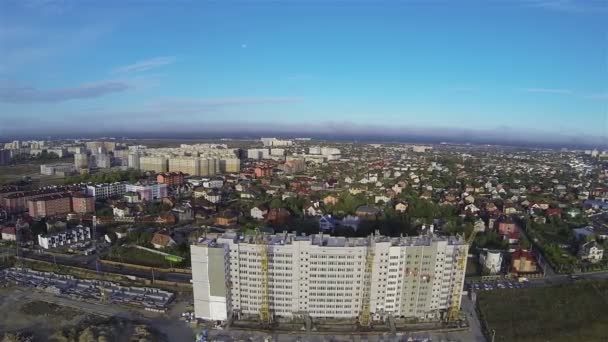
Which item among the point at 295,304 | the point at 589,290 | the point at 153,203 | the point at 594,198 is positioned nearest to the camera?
the point at 295,304

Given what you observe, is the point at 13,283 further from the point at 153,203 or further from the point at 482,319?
the point at 482,319

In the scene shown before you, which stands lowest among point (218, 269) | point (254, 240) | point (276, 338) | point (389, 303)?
point (276, 338)

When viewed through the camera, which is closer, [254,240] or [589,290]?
[254,240]

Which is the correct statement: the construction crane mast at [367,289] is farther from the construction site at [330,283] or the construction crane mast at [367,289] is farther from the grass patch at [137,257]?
the grass patch at [137,257]

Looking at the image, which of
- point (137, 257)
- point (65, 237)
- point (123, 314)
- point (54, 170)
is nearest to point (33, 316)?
point (123, 314)

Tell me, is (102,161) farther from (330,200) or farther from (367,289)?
(367,289)

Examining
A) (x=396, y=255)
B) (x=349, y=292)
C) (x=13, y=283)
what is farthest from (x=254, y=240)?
(x=13, y=283)

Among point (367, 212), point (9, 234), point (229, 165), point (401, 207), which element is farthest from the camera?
point (229, 165)
